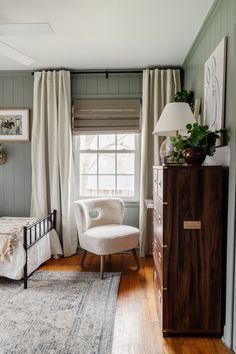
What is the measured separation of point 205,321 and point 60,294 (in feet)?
4.43

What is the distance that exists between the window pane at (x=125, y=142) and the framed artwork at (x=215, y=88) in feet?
5.30

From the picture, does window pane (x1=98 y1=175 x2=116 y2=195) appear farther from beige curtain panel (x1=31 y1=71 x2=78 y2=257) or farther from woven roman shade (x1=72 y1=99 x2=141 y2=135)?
woven roman shade (x1=72 y1=99 x2=141 y2=135)

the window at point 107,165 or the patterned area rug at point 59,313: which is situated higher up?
the window at point 107,165

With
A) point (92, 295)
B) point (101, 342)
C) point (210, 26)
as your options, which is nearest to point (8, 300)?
point (92, 295)

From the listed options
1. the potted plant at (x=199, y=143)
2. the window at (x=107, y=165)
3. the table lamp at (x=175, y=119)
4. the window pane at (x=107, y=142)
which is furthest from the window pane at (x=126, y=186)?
the potted plant at (x=199, y=143)

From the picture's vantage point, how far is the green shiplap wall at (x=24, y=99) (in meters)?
4.07

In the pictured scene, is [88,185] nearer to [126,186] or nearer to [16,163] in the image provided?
[126,186]

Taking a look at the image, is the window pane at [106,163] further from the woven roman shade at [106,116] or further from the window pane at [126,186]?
the woven roman shade at [106,116]

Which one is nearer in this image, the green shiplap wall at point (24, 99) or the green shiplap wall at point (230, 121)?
the green shiplap wall at point (230, 121)

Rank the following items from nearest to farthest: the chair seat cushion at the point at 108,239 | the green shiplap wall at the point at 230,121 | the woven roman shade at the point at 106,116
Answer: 1. the green shiplap wall at the point at 230,121
2. the chair seat cushion at the point at 108,239
3. the woven roman shade at the point at 106,116

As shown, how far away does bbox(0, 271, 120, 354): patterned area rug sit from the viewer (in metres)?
2.05

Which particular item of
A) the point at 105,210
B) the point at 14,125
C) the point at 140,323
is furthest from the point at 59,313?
the point at 14,125

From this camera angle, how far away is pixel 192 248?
212 centimetres

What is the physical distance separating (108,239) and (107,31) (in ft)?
6.74
